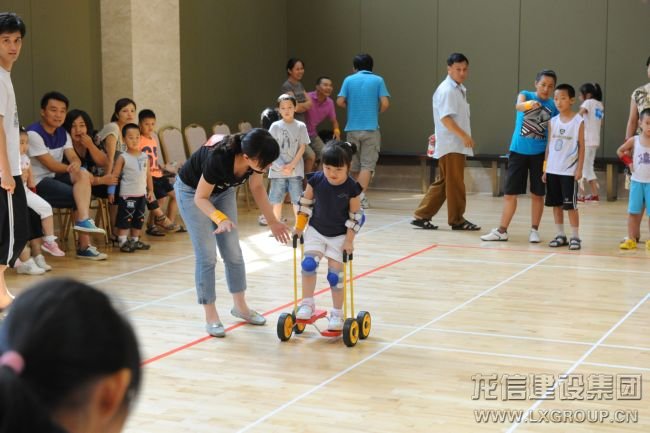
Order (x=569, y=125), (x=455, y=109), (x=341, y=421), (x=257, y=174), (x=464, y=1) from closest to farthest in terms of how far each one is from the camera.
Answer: (x=341, y=421) < (x=257, y=174) < (x=569, y=125) < (x=455, y=109) < (x=464, y=1)

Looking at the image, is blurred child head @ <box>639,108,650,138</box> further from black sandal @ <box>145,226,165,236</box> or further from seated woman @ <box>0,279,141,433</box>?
seated woman @ <box>0,279,141,433</box>

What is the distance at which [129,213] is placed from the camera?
8273mm

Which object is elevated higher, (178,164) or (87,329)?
(87,329)

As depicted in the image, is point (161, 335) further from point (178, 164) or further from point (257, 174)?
point (178, 164)

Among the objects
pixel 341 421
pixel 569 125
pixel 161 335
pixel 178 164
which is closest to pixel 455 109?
pixel 569 125

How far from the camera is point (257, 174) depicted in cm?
513

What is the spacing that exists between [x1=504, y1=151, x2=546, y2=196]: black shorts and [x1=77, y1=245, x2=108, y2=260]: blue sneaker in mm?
3515

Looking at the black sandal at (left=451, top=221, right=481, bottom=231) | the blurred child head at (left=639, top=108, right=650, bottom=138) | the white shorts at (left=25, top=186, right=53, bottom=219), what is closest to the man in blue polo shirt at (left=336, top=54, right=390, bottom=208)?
the black sandal at (left=451, top=221, right=481, bottom=231)

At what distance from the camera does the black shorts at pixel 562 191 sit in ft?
26.1

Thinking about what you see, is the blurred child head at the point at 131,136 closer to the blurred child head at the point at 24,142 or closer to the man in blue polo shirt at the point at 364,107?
the blurred child head at the point at 24,142

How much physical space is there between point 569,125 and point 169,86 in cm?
464

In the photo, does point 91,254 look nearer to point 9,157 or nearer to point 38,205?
point 38,205

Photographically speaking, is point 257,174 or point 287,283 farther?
point 287,283

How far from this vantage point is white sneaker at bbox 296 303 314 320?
5219mm
